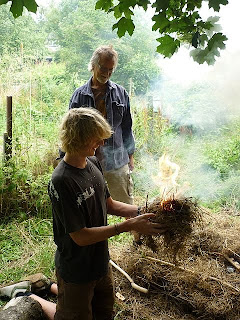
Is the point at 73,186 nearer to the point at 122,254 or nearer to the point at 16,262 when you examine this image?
the point at 122,254

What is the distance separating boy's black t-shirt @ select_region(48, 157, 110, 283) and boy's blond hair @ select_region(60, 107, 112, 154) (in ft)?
0.48

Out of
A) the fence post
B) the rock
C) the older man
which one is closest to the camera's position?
the rock

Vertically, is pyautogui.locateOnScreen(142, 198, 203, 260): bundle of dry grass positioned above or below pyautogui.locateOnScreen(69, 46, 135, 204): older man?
below

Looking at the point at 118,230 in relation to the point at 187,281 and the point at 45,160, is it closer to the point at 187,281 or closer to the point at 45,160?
the point at 187,281

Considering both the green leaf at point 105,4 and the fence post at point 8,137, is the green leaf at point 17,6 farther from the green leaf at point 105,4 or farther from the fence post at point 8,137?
the fence post at point 8,137

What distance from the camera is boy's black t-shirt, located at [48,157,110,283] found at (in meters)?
2.27

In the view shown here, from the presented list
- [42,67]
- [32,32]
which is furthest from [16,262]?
[32,32]

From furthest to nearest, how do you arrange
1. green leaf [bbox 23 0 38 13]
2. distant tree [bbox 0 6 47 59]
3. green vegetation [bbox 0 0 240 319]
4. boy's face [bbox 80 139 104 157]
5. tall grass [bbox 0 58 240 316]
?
1. distant tree [bbox 0 6 47 59]
2. green vegetation [bbox 0 0 240 319]
3. tall grass [bbox 0 58 240 316]
4. boy's face [bbox 80 139 104 157]
5. green leaf [bbox 23 0 38 13]

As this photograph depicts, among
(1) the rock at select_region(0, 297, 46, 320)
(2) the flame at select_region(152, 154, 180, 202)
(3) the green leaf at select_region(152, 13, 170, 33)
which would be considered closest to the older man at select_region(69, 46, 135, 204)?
(2) the flame at select_region(152, 154, 180, 202)

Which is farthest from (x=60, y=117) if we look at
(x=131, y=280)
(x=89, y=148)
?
(x=89, y=148)

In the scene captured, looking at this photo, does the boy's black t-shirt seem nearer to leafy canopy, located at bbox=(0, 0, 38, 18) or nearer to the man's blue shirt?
leafy canopy, located at bbox=(0, 0, 38, 18)

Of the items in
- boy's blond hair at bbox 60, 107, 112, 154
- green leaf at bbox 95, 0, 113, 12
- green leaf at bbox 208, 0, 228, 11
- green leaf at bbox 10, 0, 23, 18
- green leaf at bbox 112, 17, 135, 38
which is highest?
green leaf at bbox 95, 0, 113, 12

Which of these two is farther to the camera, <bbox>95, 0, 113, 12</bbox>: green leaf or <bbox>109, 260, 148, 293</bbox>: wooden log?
<bbox>109, 260, 148, 293</bbox>: wooden log

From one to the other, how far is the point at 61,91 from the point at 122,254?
170 inches
